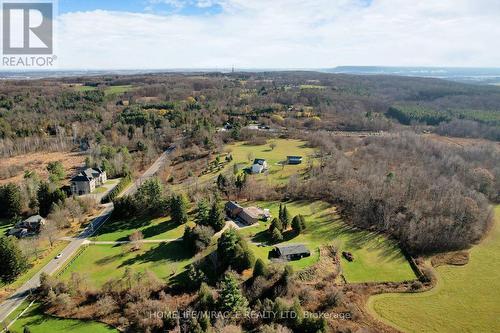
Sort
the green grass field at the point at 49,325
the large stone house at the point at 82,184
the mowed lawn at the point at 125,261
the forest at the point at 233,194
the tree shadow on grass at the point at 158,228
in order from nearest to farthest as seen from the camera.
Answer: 1. the green grass field at the point at 49,325
2. the forest at the point at 233,194
3. the mowed lawn at the point at 125,261
4. the tree shadow on grass at the point at 158,228
5. the large stone house at the point at 82,184

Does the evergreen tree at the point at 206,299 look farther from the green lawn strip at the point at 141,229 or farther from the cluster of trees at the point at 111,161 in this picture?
the cluster of trees at the point at 111,161

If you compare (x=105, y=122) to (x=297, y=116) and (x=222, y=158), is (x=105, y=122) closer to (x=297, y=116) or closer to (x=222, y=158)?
(x=222, y=158)

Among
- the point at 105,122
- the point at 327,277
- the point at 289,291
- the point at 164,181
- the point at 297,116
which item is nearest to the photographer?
the point at 289,291

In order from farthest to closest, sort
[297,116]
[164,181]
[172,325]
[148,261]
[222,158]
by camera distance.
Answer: [297,116] → [222,158] → [164,181] → [148,261] → [172,325]

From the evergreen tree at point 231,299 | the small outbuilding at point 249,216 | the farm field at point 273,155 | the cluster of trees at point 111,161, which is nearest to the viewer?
the evergreen tree at point 231,299

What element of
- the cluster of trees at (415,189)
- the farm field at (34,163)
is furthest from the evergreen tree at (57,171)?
the cluster of trees at (415,189)

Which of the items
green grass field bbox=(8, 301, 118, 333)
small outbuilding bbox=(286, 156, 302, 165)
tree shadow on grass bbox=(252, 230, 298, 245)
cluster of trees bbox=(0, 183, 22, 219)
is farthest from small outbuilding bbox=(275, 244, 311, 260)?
cluster of trees bbox=(0, 183, 22, 219)

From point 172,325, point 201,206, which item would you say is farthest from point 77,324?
point 201,206
